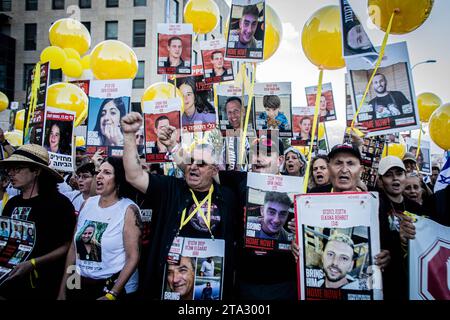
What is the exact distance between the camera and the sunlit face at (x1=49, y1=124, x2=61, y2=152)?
4.19 meters

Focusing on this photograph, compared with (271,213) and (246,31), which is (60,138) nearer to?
(246,31)

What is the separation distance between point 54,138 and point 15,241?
Result: 159cm

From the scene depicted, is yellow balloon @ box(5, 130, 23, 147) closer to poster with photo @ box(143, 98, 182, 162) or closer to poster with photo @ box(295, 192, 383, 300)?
poster with photo @ box(143, 98, 182, 162)

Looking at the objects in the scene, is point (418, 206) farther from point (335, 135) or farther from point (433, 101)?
point (433, 101)

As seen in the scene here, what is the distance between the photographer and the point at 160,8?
26.7 meters

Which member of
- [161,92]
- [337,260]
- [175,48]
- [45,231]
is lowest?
[337,260]

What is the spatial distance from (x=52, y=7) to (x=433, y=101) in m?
25.8

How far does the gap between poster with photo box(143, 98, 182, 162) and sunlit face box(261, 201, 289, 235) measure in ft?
3.97

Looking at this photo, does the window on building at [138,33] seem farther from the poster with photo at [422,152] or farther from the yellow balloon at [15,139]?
the poster with photo at [422,152]

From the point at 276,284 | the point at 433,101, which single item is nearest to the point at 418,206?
the point at 276,284

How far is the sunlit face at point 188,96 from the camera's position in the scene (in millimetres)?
5931

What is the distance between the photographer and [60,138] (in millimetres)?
4246

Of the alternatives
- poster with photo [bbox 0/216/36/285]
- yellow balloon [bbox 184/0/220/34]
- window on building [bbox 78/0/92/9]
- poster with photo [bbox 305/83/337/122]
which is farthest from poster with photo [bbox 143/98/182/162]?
window on building [bbox 78/0/92/9]

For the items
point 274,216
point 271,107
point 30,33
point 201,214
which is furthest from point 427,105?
point 30,33
